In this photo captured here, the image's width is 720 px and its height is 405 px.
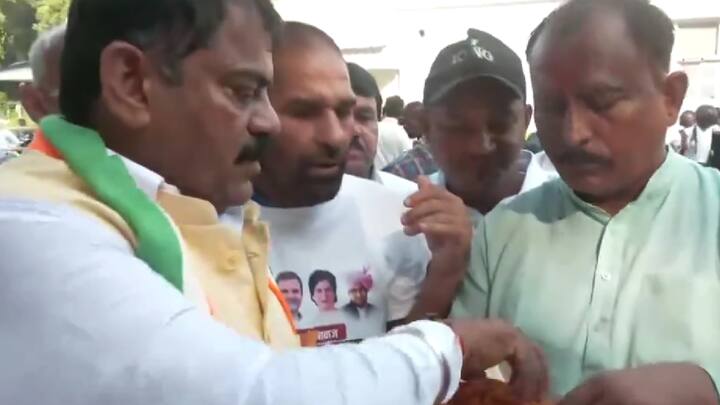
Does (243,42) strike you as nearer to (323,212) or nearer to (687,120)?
(323,212)

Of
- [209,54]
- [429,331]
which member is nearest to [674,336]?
[429,331]

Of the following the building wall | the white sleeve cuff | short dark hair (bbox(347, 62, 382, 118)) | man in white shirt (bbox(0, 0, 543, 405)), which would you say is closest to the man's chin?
man in white shirt (bbox(0, 0, 543, 405))

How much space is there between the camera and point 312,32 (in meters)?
2.08

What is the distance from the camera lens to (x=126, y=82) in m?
1.23

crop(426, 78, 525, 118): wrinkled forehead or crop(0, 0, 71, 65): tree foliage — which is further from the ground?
crop(426, 78, 525, 118): wrinkled forehead

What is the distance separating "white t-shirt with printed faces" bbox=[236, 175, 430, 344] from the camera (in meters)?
1.88

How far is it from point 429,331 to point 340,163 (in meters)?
0.82

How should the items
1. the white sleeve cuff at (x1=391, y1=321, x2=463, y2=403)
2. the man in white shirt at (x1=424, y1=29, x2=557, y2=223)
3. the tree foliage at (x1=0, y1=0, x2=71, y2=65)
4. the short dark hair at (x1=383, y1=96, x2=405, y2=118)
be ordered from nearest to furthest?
the white sleeve cuff at (x1=391, y1=321, x2=463, y2=403) → the man in white shirt at (x1=424, y1=29, x2=557, y2=223) → the short dark hair at (x1=383, y1=96, x2=405, y2=118) → the tree foliage at (x1=0, y1=0, x2=71, y2=65)

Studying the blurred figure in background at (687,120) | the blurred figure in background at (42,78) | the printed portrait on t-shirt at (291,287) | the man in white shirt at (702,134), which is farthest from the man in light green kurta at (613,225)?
the blurred figure in background at (687,120)

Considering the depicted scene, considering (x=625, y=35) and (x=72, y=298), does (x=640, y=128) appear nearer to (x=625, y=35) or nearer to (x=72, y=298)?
(x=625, y=35)

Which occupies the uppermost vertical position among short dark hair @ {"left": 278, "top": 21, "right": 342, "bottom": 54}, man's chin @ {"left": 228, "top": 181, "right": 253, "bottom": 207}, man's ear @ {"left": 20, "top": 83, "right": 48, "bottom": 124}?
short dark hair @ {"left": 278, "top": 21, "right": 342, "bottom": 54}

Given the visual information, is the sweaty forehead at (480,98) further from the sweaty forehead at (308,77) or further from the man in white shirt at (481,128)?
the sweaty forehead at (308,77)

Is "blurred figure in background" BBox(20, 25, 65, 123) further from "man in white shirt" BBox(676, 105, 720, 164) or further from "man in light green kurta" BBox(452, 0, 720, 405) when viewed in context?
"man in white shirt" BBox(676, 105, 720, 164)

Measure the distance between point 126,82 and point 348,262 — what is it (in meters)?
0.83
